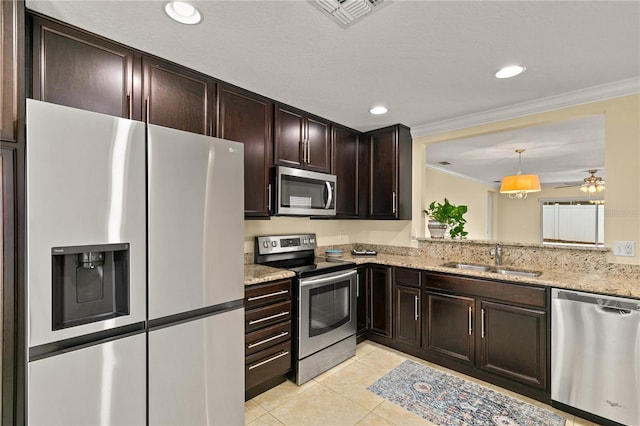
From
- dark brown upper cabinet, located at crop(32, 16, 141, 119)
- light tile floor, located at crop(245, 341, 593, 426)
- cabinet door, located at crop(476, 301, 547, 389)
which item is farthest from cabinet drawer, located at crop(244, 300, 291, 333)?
cabinet door, located at crop(476, 301, 547, 389)

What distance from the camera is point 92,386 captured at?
52.9 inches

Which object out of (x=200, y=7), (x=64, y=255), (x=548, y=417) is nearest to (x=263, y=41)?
(x=200, y=7)

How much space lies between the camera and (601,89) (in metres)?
2.39

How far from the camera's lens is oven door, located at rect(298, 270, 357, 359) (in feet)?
8.30

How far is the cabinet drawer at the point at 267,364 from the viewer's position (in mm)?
2221

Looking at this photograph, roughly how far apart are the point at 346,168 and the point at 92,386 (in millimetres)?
2801

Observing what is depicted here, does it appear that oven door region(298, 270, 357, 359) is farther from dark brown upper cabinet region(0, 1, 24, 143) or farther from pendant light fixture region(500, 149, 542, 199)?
pendant light fixture region(500, 149, 542, 199)

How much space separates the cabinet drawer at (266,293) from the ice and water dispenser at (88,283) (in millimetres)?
862

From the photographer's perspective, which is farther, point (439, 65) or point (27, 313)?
point (439, 65)

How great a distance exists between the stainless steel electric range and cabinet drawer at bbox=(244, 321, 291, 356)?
0.10 meters

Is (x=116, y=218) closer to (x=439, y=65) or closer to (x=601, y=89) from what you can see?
(x=439, y=65)

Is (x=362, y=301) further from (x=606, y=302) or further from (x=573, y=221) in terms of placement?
(x=573, y=221)

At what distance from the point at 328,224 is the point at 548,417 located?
2535 mm

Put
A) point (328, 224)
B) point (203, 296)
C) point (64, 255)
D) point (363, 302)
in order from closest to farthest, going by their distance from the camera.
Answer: point (64, 255)
point (203, 296)
point (363, 302)
point (328, 224)
